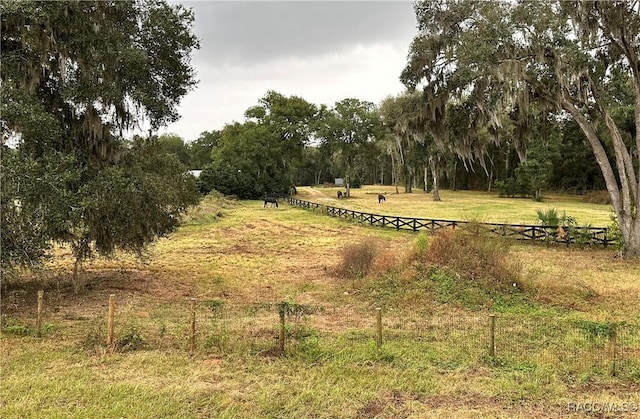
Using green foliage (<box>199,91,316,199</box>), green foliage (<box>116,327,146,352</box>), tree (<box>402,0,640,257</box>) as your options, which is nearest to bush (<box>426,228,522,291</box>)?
tree (<box>402,0,640,257</box>)

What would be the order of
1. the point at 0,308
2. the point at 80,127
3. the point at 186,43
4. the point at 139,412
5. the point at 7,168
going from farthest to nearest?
the point at 186,43, the point at 80,127, the point at 0,308, the point at 7,168, the point at 139,412

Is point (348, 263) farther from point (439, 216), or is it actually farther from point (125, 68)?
point (439, 216)

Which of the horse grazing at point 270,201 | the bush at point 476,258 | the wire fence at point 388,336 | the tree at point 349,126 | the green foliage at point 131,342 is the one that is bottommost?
the wire fence at point 388,336

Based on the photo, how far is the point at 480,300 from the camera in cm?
1186

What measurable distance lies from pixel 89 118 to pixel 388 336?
9.36 m

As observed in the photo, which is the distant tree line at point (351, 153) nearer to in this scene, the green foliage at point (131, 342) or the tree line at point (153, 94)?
the tree line at point (153, 94)

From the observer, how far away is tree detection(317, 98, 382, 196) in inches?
2168

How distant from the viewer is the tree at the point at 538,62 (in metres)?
16.6

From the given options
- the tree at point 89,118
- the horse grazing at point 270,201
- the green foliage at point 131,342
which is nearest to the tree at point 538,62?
the tree at point 89,118

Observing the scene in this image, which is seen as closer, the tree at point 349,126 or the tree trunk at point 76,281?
the tree trunk at point 76,281

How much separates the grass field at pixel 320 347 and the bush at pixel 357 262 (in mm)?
342

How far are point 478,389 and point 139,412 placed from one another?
14.4 feet

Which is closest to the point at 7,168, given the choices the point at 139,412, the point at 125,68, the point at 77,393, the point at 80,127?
the point at 80,127

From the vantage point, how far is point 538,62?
1741 centimetres
